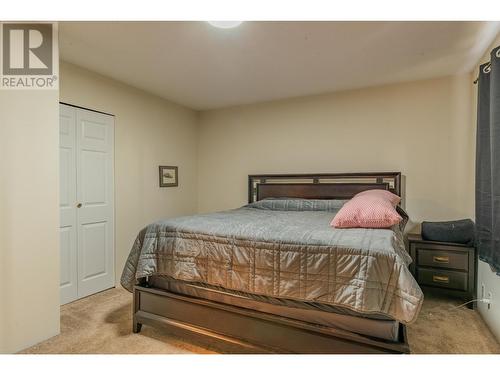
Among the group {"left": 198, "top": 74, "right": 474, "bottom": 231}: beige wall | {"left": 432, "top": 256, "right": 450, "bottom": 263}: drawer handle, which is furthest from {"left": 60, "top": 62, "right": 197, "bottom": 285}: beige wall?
{"left": 432, "top": 256, "right": 450, "bottom": 263}: drawer handle

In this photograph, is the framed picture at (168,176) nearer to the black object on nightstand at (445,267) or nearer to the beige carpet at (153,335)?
the beige carpet at (153,335)

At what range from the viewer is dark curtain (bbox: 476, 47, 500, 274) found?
1880 millimetres

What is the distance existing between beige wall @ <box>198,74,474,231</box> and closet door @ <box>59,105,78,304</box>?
198 cm

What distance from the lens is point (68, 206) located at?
107 inches

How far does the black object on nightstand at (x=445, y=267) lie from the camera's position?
8.45 ft

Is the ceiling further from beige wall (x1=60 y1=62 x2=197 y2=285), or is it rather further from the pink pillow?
the pink pillow

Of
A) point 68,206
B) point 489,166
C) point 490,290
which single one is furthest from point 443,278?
point 68,206

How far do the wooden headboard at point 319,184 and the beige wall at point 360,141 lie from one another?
0.40ft

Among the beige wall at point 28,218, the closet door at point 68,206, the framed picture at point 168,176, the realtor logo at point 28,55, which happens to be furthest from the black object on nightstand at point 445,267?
the realtor logo at point 28,55

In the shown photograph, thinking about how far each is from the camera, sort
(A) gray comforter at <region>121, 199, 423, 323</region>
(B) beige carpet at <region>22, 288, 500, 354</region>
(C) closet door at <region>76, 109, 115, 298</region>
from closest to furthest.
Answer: (A) gray comforter at <region>121, 199, 423, 323</region> < (B) beige carpet at <region>22, 288, 500, 354</region> < (C) closet door at <region>76, 109, 115, 298</region>

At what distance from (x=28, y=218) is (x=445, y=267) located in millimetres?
3469

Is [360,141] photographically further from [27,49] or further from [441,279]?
[27,49]

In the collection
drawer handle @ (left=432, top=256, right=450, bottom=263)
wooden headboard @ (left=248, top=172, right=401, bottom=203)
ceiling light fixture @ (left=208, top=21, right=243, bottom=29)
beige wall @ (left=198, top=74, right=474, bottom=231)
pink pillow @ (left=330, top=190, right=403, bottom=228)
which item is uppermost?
ceiling light fixture @ (left=208, top=21, right=243, bottom=29)
